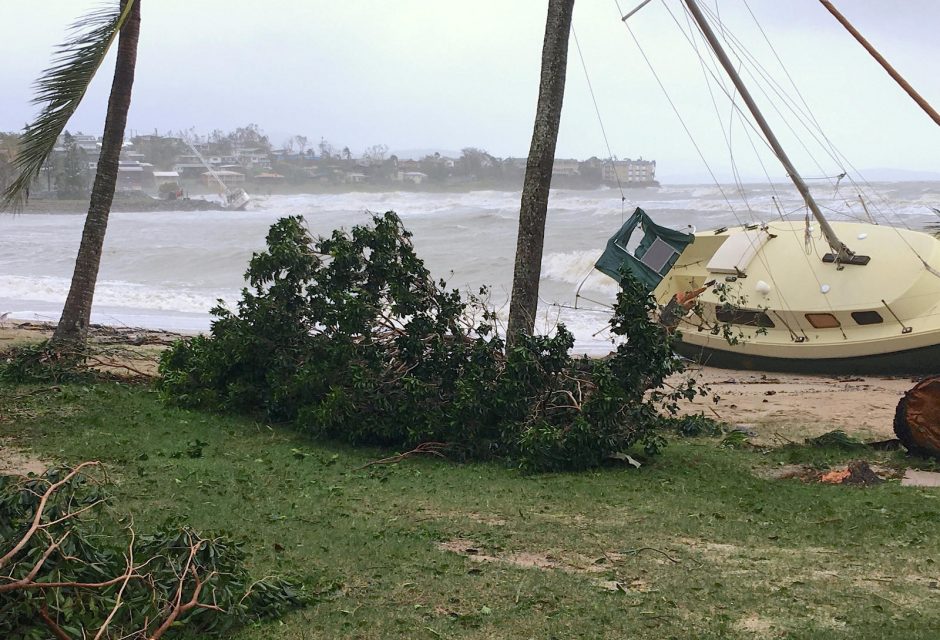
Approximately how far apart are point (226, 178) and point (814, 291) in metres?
87.9

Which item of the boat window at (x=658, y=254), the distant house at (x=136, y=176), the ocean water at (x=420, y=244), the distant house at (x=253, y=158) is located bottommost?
the ocean water at (x=420, y=244)

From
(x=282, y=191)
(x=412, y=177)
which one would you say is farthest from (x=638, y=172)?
(x=282, y=191)

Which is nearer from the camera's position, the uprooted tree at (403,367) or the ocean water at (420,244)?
the uprooted tree at (403,367)

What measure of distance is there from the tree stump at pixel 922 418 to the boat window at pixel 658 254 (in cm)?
586

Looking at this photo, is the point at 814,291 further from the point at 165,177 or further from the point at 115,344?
the point at 165,177

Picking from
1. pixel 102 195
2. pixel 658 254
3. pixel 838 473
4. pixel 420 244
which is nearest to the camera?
pixel 838 473

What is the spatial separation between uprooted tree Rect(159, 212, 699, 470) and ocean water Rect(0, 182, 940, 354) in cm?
85

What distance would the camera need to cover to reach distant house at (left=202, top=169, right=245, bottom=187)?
97.6 meters

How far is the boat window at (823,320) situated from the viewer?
16219 mm

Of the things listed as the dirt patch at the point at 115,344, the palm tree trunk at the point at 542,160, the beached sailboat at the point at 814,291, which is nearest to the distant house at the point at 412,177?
the dirt patch at the point at 115,344

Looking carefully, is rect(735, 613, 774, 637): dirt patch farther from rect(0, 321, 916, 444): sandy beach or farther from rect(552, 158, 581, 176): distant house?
rect(552, 158, 581, 176): distant house

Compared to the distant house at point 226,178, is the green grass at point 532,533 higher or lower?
lower

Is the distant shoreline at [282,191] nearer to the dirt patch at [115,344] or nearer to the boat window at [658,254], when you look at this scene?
the dirt patch at [115,344]

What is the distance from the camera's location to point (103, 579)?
16.6 ft
